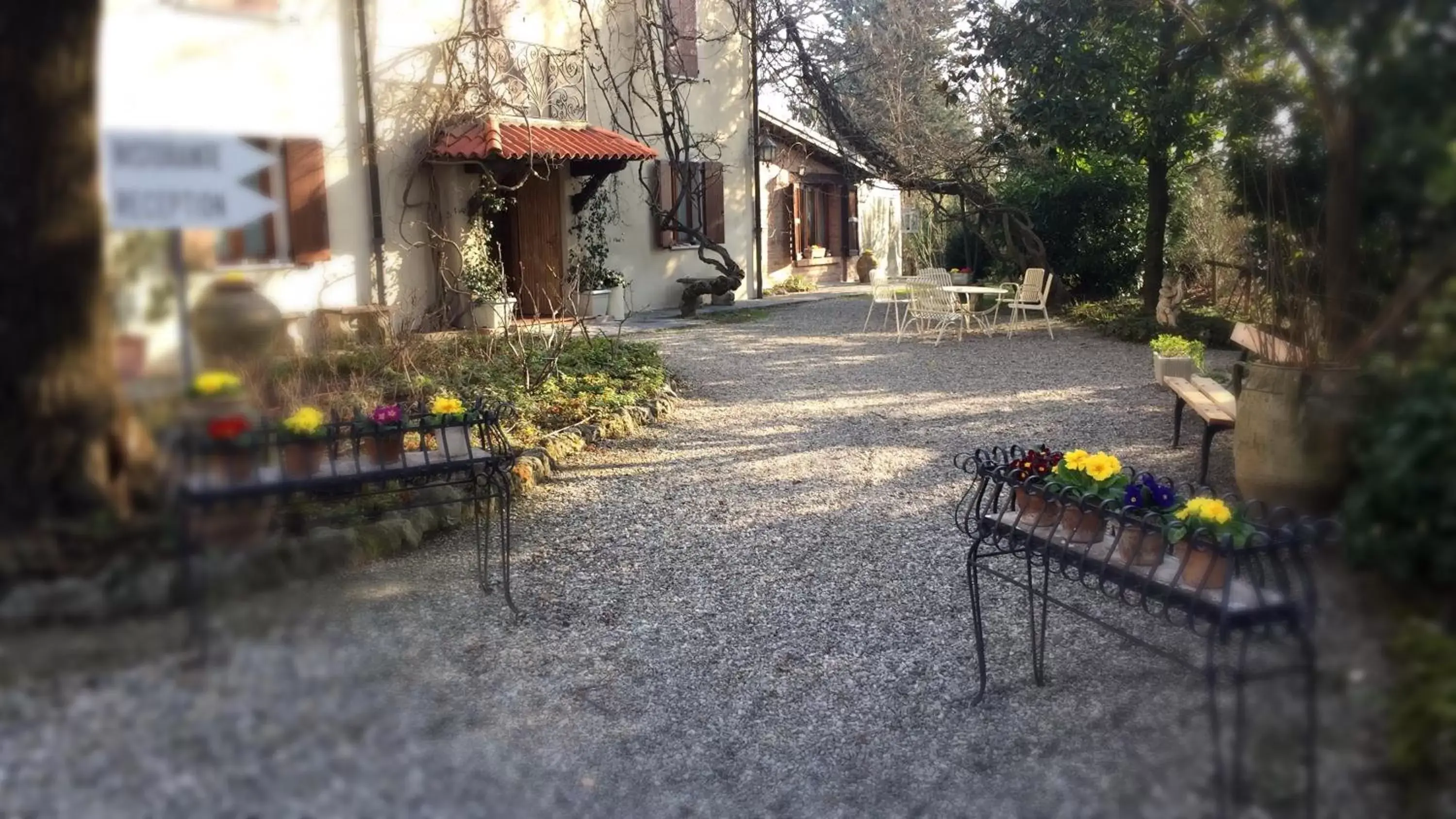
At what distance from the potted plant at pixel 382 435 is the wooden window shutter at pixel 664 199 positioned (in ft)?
41.6

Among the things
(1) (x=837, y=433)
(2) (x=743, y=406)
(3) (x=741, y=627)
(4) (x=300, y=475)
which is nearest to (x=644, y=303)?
(2) (x=743, y=406)

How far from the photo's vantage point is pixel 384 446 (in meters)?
3.76

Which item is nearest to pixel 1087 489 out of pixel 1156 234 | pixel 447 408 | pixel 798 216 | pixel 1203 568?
pixel 1203 568

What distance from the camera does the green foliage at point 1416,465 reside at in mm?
1642

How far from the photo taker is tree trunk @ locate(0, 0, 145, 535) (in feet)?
5.94

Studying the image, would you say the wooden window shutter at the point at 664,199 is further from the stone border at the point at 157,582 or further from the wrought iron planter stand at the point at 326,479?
the stone border at the point at 157,582

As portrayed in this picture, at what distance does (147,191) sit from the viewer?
1.86 meters

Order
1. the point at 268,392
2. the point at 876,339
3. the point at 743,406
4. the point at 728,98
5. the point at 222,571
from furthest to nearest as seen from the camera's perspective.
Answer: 1. the point at 728,98
2. the point at 876,339
3. the point at 743,406
4. the point at 268,392
5. the point at 222,571

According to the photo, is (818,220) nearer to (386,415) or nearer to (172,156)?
(386,415)

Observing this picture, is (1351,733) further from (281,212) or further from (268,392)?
(281,212)

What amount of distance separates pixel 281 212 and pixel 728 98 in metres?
16.4

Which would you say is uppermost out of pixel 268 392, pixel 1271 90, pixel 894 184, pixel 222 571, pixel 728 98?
pixel 728 98

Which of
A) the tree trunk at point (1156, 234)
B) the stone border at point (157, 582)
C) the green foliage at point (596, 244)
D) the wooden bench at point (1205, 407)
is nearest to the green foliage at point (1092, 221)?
the tree trunk at point (1156, 234)

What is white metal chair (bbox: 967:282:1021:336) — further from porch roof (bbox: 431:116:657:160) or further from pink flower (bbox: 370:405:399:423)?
pink flower (bbox: 370:405:399:423)
